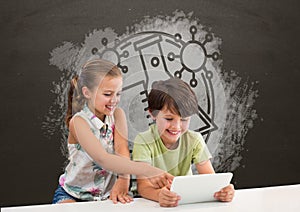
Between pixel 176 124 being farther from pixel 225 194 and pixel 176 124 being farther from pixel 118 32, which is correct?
pixel 118 32

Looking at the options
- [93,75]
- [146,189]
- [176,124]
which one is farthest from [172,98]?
[146,189]

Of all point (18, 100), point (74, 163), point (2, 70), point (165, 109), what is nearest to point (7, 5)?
point (2, 70)

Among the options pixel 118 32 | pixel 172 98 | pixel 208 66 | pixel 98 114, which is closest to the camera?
pixel 172 98

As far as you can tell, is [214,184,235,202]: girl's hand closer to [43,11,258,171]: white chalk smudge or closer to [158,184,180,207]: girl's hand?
[158,184,180,207]: girl's hand

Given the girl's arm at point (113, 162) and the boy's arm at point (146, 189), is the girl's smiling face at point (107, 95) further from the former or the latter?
the boy's arm at point (146, 189)

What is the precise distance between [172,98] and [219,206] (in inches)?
11.9

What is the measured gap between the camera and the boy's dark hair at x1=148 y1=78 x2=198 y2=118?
3.59 ft

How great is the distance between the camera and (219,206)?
1.17 metres

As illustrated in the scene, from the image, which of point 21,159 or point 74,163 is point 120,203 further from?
point 21,159

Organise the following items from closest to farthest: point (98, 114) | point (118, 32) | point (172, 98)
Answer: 1. point (172, 98)
2. point (98, 114)
3. point (118, 32)

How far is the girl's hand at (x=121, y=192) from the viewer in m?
1.25

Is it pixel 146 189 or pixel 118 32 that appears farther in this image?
pixel 118 32

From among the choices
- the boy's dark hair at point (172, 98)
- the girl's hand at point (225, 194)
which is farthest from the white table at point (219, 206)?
the boy's dark hair at point (172, 98)

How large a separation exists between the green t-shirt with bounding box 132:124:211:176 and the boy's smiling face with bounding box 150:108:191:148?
0.02m
